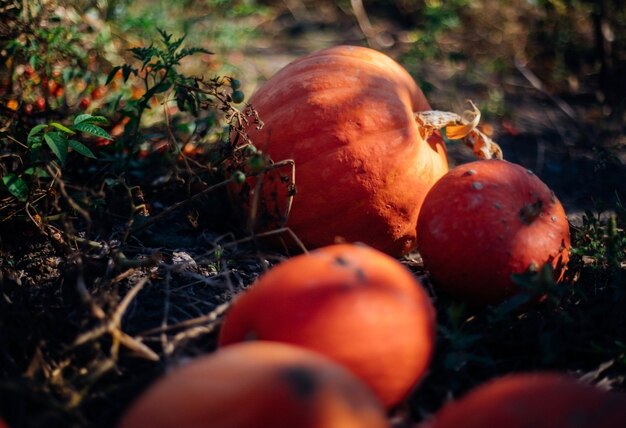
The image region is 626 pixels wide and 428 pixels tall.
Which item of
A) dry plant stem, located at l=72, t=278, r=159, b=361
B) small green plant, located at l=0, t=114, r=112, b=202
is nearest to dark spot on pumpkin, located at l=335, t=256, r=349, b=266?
dry plant stem, located at l=72, t=278, r=159, b=361

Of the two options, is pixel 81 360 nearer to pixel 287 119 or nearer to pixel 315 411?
pixel 315 411

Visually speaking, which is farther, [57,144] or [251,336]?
[57,144]

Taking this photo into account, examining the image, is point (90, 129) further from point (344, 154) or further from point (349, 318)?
point (349, 318)

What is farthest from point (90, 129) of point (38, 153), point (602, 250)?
point (602, 250)

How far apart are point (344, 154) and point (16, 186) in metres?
1.35

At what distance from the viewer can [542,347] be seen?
6.97ft

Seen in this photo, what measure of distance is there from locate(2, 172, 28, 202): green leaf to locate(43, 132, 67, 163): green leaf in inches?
7.5

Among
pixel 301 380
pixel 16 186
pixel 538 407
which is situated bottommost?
pixel 538 407

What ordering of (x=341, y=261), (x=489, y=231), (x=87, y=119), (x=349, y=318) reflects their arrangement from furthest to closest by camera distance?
(x=87, y=119) → (x=489, y=231) → (x=341, y=261) → (x=349, y=318)

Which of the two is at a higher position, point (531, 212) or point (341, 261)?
point (341, 261)

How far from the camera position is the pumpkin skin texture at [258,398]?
1.27 m

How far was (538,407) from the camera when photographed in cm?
138

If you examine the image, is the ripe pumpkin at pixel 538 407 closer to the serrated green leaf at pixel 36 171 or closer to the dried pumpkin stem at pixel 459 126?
the dried pumpkin stem at pixel 459 126

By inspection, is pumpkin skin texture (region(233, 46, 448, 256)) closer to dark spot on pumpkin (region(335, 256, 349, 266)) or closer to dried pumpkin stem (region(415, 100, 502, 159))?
dried pumpkin stem (region(415, 100, 502, 159))
